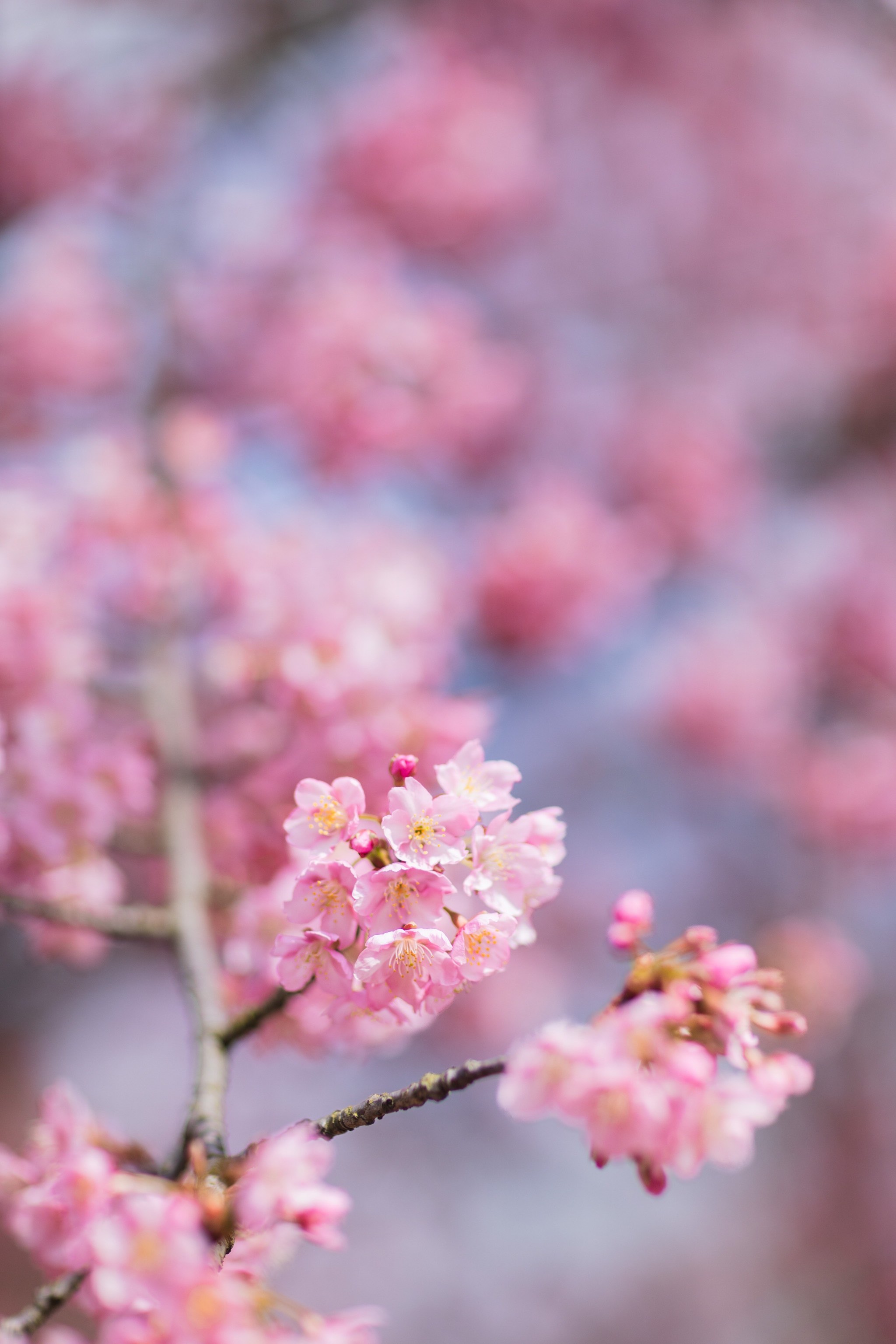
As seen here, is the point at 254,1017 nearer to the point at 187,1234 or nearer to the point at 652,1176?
the point at 187,1234

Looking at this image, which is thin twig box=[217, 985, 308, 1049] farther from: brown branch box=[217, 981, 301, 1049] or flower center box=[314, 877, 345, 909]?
flower center box=[314, 877, 345, 909]

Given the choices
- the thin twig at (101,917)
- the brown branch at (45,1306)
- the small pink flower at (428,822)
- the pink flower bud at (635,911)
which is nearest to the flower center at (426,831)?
the small pink flower at (428,822)

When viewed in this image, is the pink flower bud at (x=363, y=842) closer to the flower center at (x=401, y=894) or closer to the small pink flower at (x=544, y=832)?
the flower center at (x=401, y=894)

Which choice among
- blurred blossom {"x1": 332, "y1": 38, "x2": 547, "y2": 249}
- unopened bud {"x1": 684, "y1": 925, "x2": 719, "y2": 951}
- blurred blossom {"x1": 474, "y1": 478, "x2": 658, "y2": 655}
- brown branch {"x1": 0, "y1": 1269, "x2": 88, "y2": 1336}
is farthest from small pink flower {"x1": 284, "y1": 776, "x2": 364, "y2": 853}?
blurred blossom {"x1": 332, "y1": 38, "x2": 547, "y2": 249}

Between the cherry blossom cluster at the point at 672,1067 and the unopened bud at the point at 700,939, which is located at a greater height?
the unopened bud at the point at 700,939

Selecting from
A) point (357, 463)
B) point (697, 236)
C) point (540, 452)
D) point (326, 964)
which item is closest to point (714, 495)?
point (540, 452)

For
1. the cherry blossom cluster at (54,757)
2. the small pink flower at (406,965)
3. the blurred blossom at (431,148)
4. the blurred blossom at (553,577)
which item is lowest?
the small pink flower at (406,965)
